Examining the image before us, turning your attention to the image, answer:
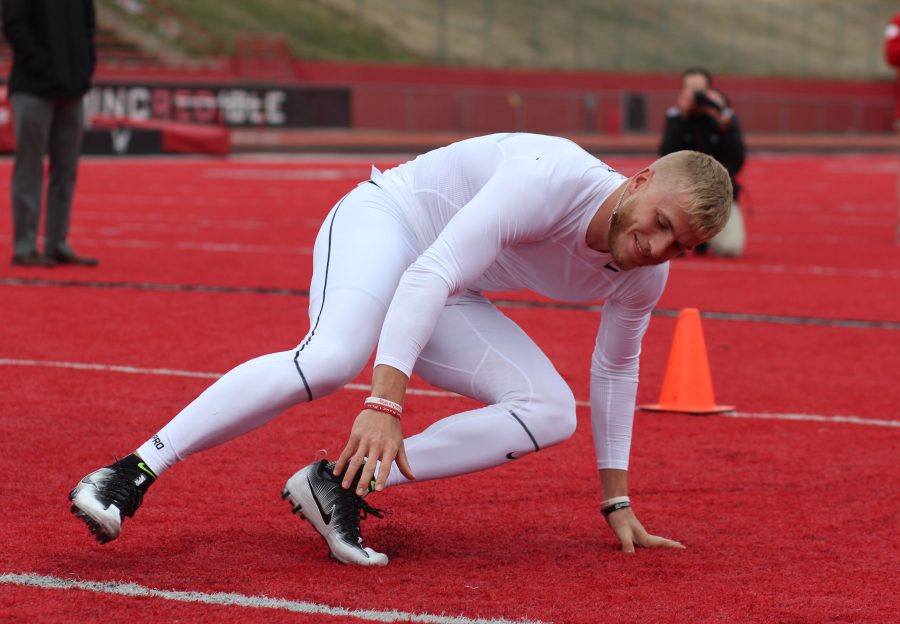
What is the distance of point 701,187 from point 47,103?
770 cm

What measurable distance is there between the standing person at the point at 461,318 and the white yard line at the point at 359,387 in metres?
2.26

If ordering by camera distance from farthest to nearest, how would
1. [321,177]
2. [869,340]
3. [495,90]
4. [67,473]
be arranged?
[495,90] → [321,177] → [869,340] → [67,473]

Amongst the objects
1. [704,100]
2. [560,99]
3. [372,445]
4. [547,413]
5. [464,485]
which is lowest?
[560,99]

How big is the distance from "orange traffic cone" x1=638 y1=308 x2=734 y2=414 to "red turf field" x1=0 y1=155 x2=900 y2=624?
0.15 m

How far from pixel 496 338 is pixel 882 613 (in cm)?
130

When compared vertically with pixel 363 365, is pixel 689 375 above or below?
below

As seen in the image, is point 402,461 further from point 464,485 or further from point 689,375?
point 689,375

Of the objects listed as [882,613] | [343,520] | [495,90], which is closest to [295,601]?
[343,520]

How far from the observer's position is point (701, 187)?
→ 3641 millimetres

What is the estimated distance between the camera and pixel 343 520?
13.3 feet

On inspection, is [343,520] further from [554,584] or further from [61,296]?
[61,296]

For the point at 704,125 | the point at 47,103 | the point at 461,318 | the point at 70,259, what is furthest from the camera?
the point at 704,125

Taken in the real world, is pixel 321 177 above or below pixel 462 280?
below

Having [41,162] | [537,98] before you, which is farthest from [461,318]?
[537,98]
